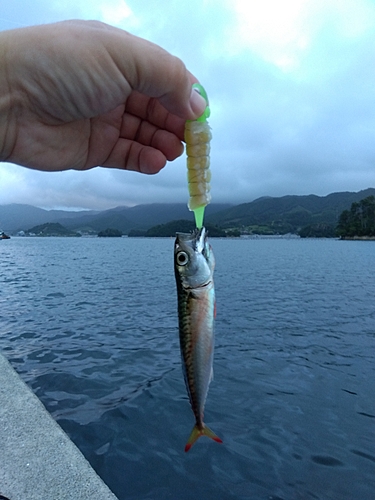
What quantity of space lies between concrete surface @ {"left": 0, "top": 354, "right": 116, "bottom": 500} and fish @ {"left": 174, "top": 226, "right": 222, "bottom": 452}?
2.60m

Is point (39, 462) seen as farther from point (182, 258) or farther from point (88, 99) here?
point (88, 99)

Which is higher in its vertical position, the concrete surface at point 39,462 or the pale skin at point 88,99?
the pale skin at point 88,99

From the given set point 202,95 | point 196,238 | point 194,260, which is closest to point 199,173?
point 196,238

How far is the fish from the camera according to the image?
265 centimetres

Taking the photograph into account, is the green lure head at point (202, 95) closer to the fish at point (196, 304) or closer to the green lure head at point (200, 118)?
the green lure head at point (200, 118)

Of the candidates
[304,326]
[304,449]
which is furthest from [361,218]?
[304,449]

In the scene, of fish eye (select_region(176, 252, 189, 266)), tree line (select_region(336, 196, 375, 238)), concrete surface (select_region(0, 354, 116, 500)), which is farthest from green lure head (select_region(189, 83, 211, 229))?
tree line (select_region(336, 196, 375, 238))

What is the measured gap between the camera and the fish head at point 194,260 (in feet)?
8.64

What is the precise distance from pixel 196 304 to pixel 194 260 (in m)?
0.35

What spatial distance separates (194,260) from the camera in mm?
2627

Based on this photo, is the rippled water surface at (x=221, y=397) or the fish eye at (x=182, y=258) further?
the rippled water surface at (x=221, y=397)

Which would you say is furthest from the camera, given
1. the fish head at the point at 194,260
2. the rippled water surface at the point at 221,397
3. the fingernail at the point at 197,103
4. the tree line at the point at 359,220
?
the tree line at the point at 359,220

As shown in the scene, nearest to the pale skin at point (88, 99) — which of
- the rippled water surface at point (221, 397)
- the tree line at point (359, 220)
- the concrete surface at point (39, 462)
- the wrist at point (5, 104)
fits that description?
the wrist at point (5, 104)

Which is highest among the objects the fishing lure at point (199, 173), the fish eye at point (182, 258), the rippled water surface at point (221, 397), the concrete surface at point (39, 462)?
the fishing lure at point (199, 173)
